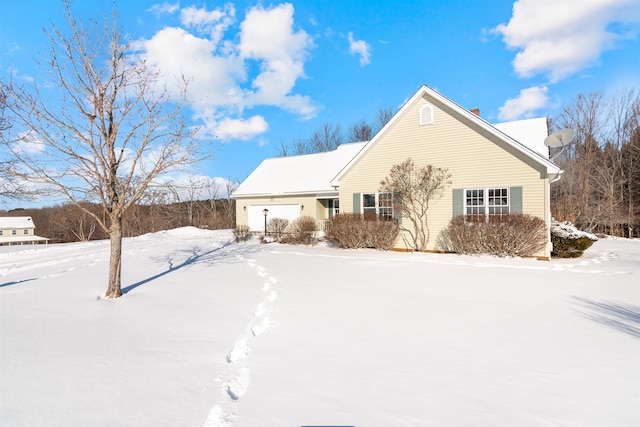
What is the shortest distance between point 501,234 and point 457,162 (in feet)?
10.2

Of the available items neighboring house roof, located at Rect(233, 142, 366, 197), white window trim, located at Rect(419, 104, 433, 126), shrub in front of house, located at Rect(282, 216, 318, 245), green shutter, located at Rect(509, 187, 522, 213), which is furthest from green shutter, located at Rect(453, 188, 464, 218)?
neighboring house roof, located at Rect(233, 142, 366, 197)

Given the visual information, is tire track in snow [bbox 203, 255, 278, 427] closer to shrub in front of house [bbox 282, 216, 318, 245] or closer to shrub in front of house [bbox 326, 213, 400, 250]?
shrub in front of house [bbox 326, 213, 400, 250]

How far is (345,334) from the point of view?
13.2 ft

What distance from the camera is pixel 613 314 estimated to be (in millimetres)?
4770

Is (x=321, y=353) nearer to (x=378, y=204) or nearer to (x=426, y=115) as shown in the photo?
(x=378, y=204)

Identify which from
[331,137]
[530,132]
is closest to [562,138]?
[530,132]

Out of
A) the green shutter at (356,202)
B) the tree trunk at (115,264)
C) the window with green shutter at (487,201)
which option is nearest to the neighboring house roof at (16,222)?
the green shutter at (356,202)

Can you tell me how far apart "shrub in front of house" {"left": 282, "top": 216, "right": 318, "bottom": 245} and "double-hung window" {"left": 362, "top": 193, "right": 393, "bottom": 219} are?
275 centimetres

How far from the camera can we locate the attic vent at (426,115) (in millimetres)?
12656

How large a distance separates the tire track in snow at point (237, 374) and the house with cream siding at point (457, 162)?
29.2 feet

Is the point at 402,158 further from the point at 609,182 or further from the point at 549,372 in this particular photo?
the point at 609,182

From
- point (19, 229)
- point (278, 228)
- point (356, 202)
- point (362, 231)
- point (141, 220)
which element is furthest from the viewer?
point (19, 229)

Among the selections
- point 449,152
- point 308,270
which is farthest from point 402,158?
point 308,270

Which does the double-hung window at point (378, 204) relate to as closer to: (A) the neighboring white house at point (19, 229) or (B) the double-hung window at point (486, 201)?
(B) the double-hung window at point (486, 201)
